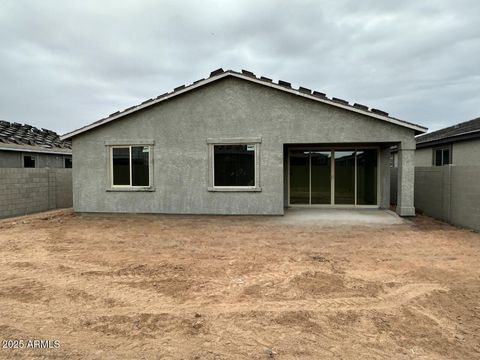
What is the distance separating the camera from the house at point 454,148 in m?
13.4

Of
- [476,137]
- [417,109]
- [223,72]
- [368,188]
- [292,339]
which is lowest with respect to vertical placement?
[292,339]

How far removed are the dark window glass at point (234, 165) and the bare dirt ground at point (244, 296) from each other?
11.9 ft

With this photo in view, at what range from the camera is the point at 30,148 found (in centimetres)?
1716

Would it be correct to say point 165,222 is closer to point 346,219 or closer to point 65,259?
point 65,259

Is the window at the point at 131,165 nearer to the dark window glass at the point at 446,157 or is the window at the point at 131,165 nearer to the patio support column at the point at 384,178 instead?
the patio support column at the point at 384,178

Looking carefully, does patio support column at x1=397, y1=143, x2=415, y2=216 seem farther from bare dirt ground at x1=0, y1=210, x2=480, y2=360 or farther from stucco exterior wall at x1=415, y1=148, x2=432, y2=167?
stucco exterior wall at x1=415, y1=148, x2=432, y2=167

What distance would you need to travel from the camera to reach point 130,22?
42.8 ft

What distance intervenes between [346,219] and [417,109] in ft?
72.0

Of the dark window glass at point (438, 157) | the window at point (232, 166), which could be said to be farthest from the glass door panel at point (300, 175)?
the dark window glass at point (438, 157)

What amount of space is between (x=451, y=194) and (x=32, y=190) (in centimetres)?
1560

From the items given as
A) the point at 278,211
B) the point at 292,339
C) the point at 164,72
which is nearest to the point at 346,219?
the point at 278,211

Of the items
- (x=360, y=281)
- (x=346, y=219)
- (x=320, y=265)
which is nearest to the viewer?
(x=360, y=281)

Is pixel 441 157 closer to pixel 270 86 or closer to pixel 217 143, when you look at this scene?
pixel 270 86

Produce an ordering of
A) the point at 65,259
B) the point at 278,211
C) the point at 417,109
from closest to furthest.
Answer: the point at 65,259 → the point at 278,211 → the point at 417,109
